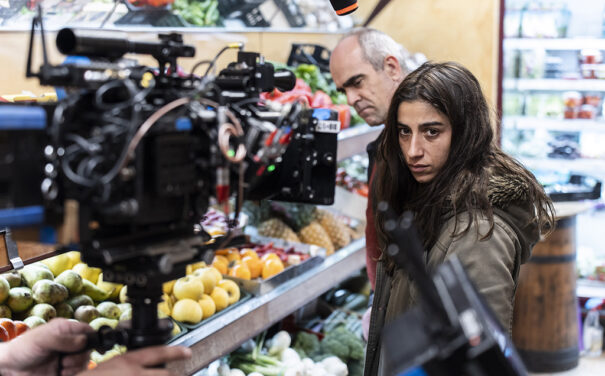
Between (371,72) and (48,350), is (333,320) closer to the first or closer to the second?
(371,72)

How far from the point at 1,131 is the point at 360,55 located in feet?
6.48

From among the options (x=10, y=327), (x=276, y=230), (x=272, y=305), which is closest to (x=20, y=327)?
(x=10, y=327)

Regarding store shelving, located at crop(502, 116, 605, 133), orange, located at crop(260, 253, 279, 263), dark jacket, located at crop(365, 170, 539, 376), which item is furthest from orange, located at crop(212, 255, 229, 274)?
store shelving, located at crop(502, 116, 605, 133)

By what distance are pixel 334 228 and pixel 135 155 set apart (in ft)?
8.83

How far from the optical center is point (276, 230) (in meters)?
3.50

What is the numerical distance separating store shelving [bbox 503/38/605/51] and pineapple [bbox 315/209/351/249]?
2.45 m

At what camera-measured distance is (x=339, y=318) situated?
3.71m

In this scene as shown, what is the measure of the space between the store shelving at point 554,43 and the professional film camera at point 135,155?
456 cm

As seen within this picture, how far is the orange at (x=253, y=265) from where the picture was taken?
2.87 m

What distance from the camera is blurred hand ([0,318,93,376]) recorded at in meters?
1.29

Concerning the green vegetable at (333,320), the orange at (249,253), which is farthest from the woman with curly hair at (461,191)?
the green vegetable at (333,320)

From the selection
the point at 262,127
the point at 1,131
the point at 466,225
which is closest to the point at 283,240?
the point at 466,225

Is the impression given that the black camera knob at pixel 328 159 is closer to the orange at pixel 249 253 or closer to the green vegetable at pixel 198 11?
the orange at pixel 249 253

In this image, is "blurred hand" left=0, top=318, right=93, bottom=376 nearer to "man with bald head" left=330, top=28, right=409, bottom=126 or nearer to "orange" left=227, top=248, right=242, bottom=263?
"orange" left=227, top=248, right=242, bottom=263
